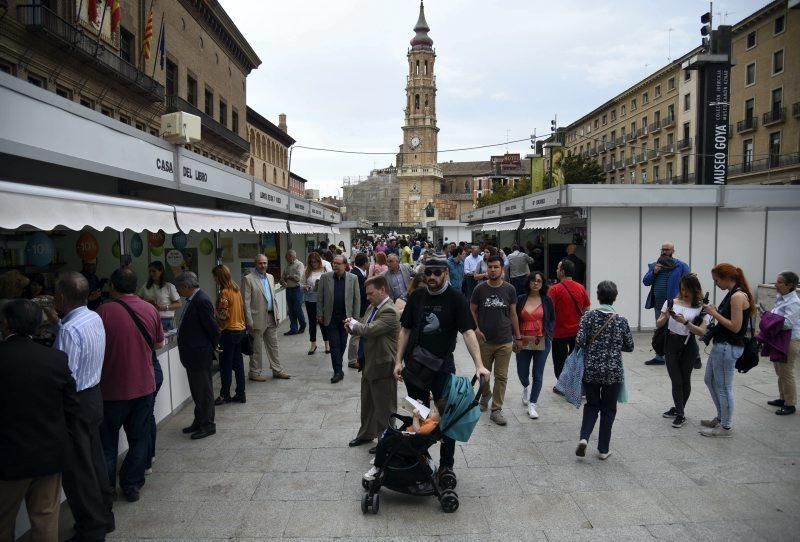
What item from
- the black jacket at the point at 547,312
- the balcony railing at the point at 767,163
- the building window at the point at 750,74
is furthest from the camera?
the building window at the point at 750,74

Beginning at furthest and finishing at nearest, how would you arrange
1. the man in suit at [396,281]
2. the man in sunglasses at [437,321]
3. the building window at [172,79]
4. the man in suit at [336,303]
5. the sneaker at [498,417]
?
the building window at [172,79] < the man in suit at [396,281] < the man in suit at [336,303] < the sneaker at [498,417] < the man in sunglasses at [437,321]

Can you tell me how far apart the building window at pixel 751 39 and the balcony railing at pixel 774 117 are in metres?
5.81

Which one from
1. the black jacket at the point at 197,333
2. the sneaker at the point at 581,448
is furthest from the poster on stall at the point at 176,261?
the sneaker at the point at 581,448

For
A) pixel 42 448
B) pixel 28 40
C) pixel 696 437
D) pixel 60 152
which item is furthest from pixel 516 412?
pixel 28 40

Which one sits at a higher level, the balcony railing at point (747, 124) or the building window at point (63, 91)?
the balcony railing at point (747, 124)

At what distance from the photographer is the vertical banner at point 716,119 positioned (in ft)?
56.2

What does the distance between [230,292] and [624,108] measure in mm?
66682

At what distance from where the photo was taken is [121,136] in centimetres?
607

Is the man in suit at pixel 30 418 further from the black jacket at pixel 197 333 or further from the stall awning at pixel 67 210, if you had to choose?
the black jacket at pixel 197 333

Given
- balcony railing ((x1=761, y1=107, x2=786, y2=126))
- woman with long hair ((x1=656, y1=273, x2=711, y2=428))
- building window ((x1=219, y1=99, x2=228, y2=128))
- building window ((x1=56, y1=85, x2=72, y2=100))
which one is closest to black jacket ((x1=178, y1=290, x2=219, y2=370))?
woman with long hair ((x1=656, y1=273, x2=711, y2=428))

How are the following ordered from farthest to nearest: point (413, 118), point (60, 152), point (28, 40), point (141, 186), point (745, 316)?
point (413, 118), point (28, 40), point (141, 186), point (745, 316), point (60, 152)

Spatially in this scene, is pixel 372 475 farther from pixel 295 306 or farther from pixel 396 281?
pixel 295 306

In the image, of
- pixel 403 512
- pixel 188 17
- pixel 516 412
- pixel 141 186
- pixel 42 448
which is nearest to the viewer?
pixel 42 448

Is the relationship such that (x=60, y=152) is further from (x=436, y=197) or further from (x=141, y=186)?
(x=436, y=197)
